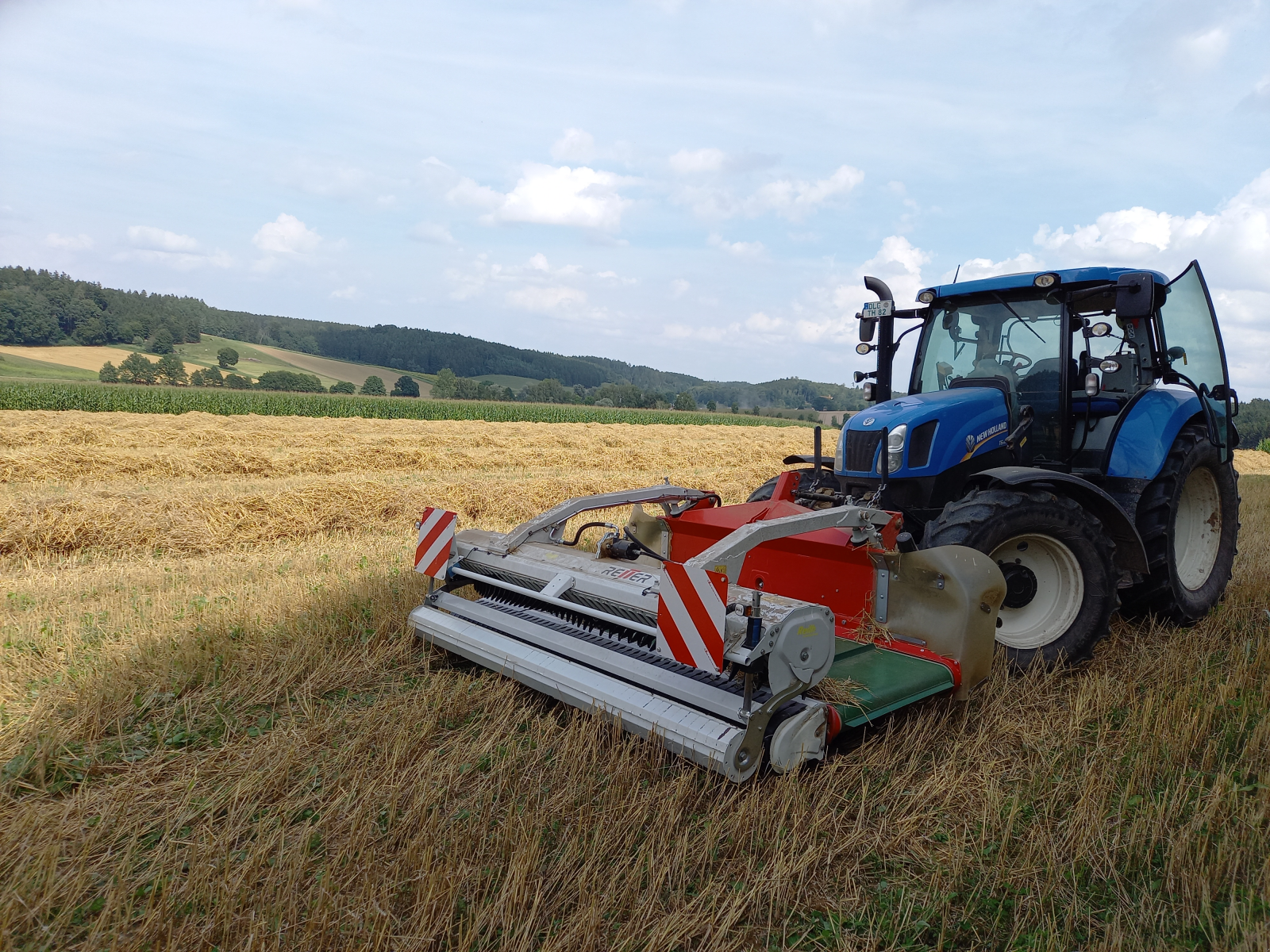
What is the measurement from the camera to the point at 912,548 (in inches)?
144

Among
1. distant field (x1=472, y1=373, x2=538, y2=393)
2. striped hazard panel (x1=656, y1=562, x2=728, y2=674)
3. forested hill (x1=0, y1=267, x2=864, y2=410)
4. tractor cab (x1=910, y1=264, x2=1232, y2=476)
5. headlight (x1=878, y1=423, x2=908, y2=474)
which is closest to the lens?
striped hazard panel (x1=656, y1=562, x2=728, y2=674)

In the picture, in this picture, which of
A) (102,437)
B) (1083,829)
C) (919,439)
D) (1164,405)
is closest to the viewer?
(1083,829)

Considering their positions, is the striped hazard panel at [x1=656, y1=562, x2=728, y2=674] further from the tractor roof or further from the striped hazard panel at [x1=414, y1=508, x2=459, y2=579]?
the tractor roof

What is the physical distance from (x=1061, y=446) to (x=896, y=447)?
1227 mm

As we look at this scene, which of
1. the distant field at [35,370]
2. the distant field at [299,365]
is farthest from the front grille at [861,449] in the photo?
the distant field at [299,365]

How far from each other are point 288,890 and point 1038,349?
485 centimetres

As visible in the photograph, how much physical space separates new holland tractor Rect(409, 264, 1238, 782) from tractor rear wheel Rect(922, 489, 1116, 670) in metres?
0.01

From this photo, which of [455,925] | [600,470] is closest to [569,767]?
[455,925]

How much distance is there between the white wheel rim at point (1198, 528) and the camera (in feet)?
17.5

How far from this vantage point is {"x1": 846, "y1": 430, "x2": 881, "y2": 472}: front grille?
4.51 m

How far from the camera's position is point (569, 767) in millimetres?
2977

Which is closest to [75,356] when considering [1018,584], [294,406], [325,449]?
[294,406]

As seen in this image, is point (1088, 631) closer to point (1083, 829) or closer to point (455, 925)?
point (1083, 829)

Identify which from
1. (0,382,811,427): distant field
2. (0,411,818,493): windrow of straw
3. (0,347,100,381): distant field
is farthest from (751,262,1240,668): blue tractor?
(0,347,100,381): distant field
